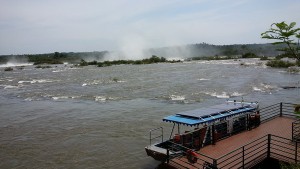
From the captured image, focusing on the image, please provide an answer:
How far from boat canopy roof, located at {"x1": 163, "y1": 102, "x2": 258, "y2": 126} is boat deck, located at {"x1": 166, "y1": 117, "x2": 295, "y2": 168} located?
1.30 m

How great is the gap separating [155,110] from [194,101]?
5.80 metres

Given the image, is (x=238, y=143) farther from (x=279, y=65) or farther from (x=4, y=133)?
(x=279, y=65)

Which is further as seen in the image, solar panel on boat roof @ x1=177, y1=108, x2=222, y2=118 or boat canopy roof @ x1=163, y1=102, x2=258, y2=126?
solar panel on boat roof @ x1=177, y1=108, x2=222, y2=118

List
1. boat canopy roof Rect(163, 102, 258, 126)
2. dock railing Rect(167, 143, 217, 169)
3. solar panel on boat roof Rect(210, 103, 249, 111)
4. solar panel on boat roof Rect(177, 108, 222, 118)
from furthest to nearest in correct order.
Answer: solar panel on boat roof Rect(210, 103, 249, 111), solar panel on boat roof Rect(177, 108, 222, 118), boat canopy roof Rect(163, 102, 258, 126), dock railing Rect(167, 143, 217, 169)

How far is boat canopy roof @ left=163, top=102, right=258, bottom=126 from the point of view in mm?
14853

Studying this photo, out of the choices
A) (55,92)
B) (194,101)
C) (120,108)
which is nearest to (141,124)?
(120,108)

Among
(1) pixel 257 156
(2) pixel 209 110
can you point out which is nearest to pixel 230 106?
(2) pixel 209 110

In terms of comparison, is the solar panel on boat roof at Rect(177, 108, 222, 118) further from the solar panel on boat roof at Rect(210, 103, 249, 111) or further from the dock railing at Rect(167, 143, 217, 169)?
the dock railing at Rect(167, 143, 217, 169)

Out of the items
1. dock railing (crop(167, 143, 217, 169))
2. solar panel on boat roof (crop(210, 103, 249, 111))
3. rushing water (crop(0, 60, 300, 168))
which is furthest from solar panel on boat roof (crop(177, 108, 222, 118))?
rushing water (crop(0, 60, 300, 168))

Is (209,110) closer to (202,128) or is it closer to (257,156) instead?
(202,128)

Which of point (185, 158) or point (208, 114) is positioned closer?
point (185, 158)

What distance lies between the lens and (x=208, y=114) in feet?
51.2

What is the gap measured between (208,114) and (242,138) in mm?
2635

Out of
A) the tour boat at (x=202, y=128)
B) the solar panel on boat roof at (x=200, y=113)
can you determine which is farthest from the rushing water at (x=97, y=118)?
the solar panel on boat roof at (x=200, y=113)
